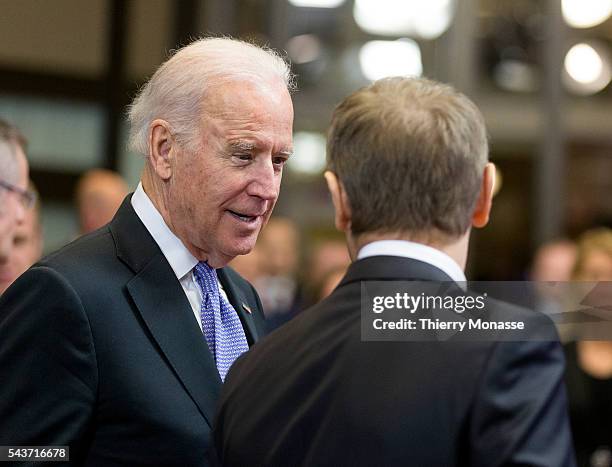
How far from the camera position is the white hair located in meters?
1.98

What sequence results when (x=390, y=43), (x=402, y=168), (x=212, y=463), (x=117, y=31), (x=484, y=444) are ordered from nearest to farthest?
1. (x=484, y=444)
2. (x=402, y=168)
3. (x=212, y=463)
4. (x=117, y=31)
5. (x=390, y=43)

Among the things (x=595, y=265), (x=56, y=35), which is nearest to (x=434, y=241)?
(x=595, y=265)

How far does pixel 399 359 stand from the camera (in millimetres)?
1418

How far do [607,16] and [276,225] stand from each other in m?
3.55

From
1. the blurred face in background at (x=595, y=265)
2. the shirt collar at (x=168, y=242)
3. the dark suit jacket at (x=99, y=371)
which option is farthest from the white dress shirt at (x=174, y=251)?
the blurred face in background at (x=595, y=265)

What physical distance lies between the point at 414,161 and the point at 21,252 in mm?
2027

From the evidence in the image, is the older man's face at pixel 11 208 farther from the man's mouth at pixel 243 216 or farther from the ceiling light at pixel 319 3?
the ceiling light at pixel 319 3

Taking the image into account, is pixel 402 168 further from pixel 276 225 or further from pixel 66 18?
pixel 66 18

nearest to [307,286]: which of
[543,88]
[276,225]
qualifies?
[276,225]

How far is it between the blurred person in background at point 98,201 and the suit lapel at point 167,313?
313cm

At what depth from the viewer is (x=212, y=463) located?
159 cm

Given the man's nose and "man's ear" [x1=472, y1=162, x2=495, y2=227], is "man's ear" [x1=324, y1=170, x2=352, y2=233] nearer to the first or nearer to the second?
"man's ear" [x1=472, y1=162, x2=495, y2=227]

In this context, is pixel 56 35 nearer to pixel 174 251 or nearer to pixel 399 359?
pixel 174 251

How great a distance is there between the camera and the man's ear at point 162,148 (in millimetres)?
2010
